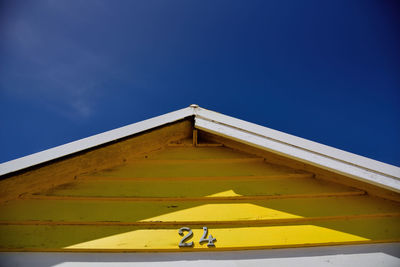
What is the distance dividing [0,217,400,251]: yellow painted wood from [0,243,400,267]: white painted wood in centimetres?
4

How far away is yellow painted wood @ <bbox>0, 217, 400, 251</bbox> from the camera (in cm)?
153

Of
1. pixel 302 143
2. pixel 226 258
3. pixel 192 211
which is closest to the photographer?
pixel 226 258

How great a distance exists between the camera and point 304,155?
1.81m

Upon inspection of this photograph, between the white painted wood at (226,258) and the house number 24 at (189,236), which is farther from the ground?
the house number 24 at (189,236)

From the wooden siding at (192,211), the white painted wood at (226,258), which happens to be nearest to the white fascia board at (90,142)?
the wooden siding at (192,211)

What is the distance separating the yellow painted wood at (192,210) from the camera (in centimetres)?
169

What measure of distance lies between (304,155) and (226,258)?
100cm

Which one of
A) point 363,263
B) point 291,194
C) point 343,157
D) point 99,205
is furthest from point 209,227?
point 343,157

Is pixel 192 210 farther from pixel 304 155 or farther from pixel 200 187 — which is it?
pixel 304 155

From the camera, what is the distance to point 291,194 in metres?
1.88

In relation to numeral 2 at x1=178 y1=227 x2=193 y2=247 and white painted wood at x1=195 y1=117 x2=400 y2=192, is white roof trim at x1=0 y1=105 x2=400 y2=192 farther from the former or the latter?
numeral 2 at x1=178 y1=227 x2=193 y2=247

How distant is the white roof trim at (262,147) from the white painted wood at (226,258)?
51 centimetres

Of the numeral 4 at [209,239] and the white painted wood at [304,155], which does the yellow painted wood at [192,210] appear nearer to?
the numeral 4 at [209,239]

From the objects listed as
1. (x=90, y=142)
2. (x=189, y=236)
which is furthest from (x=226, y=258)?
(x=90, y=142)
